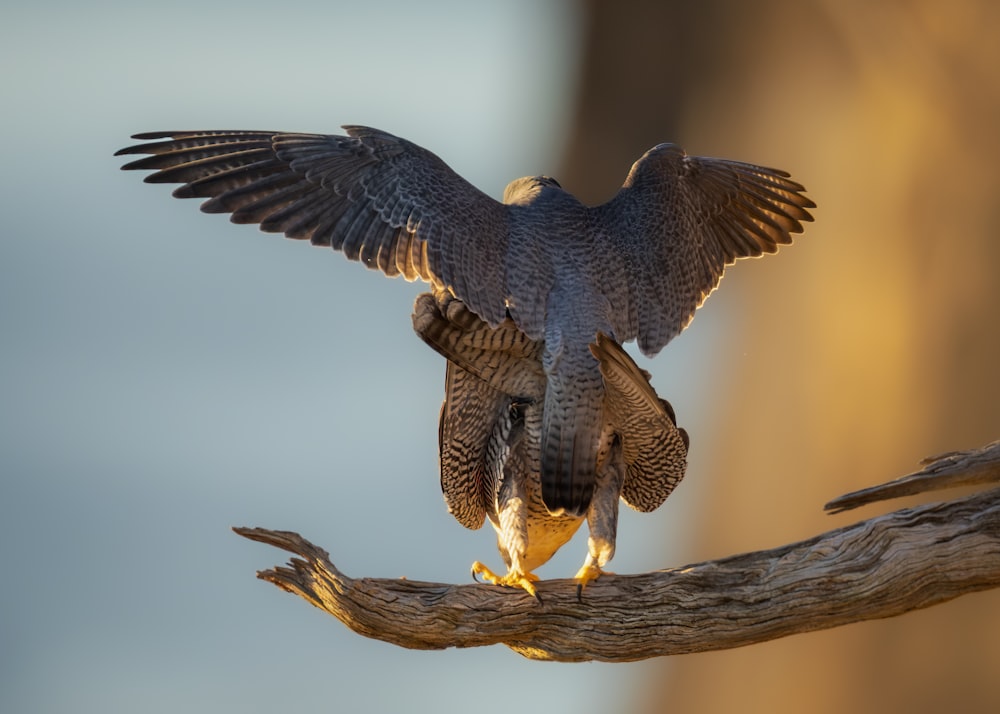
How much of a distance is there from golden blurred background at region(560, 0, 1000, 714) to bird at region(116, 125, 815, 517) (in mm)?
6717

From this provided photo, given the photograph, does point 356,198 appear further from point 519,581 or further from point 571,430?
point 519,581

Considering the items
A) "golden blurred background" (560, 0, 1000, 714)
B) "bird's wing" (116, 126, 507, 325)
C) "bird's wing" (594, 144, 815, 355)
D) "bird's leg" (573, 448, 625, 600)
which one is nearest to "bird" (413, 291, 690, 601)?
"bird's leg" (573, 448, 625, 600)

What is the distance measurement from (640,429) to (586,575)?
0.98m

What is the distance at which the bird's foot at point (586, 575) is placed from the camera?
6746mm

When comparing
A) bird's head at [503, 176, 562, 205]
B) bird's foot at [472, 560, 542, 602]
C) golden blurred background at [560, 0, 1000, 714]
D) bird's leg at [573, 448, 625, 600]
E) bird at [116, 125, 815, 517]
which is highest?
golden blurred background at [560, 0, 1000, 714]

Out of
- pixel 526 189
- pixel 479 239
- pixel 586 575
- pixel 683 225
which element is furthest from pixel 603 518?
pixel 526 189

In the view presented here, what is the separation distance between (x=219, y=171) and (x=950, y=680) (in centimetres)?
1000

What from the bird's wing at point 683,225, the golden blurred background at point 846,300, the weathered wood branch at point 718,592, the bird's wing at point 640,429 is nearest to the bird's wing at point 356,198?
the bird's wing at point 640,429

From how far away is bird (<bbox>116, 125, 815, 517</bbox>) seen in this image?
669 cm

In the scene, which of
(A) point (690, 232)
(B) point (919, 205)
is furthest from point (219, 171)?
(B) point (919, 205)

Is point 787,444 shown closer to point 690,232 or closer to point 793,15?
point 793,15

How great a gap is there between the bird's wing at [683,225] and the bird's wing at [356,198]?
37.0 inches

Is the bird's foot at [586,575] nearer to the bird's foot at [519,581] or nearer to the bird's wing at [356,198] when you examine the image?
the bird's foot at [519,581]

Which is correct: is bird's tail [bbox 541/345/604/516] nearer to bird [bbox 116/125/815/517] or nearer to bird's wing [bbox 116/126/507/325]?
bird [bbox 116/125/815/517]
